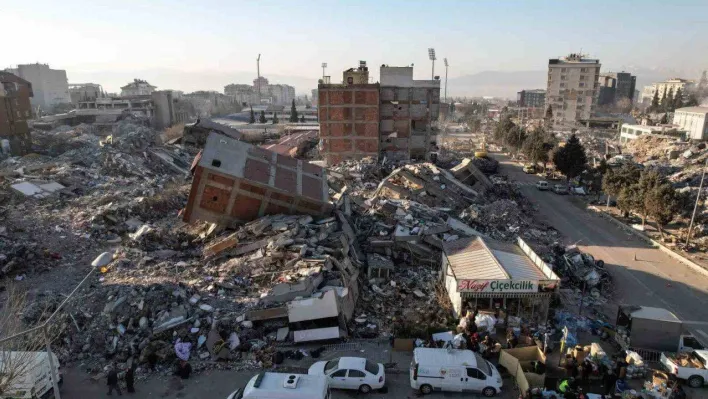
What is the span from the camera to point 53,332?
12.8 m

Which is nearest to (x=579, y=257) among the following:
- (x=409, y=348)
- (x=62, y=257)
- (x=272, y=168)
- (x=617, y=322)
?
(x=617, y=322)

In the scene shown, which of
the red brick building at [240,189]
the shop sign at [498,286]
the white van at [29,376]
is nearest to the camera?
the white van at [29,376]

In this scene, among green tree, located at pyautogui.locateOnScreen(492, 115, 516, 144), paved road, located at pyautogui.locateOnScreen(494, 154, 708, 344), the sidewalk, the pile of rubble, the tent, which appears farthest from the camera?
green tree, located at pyautogui.locateOnScreen(492, 115, 516, 144)

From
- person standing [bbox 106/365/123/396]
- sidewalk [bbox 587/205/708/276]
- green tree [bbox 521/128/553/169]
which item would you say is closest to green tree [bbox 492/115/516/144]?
green tree [bbox 521/128/553/169]

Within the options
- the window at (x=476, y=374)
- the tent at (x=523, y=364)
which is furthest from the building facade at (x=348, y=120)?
the window at (x=476, y=374)

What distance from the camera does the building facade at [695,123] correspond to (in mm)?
53688

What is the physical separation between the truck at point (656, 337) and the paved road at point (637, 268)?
198cm

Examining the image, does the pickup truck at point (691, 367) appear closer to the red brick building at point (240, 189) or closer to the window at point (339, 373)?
the window at point (339, 373)

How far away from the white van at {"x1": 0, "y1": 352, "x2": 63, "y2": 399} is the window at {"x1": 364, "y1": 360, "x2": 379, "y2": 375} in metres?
7.26

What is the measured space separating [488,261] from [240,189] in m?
10.6

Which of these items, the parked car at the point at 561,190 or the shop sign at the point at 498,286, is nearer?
the shop sign at the point at 498,286

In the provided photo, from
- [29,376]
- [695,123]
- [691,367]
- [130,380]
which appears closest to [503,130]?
[695,123]

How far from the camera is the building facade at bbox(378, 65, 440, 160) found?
137ft

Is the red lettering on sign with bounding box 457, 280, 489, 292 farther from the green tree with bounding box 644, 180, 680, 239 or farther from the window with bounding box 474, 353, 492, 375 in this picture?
the green tree with bounding box 644, 180, 680, 239
